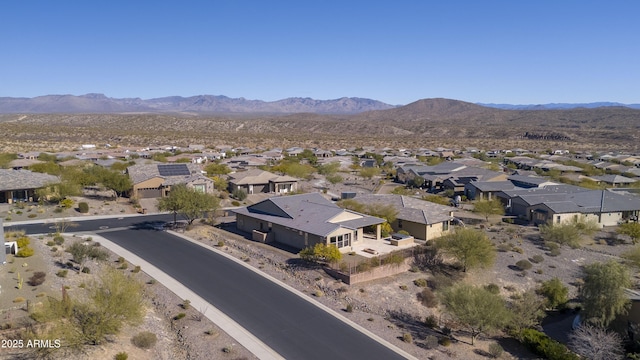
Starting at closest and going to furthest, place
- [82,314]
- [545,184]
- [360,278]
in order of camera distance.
Result: [82,314], [360,278], [545,184]

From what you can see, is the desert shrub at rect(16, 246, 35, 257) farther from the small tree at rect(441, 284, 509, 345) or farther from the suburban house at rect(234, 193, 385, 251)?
the small tree at rect(441, 284, 509, 345)

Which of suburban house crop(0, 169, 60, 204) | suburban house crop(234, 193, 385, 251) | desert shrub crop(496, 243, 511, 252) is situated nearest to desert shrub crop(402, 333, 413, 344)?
suburban house crop(234, 193, 385, 251)

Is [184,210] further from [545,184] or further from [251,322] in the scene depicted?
[545,184]

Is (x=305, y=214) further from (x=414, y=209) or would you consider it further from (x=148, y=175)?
(x=148, y=175)

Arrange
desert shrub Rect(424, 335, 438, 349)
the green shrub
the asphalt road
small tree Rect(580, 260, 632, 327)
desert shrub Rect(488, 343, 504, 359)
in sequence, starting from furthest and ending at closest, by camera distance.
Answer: the green shrub, small tree Rect(580, 260, 632, 327), desert shrub Rect(424, 335, 438, 349), desert shrub Rect(488, 343, 504, 359), the asphalt road

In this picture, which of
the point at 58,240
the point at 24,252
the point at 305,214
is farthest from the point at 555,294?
the point at 58,240

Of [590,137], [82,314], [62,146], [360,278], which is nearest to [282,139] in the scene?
[62,146]
